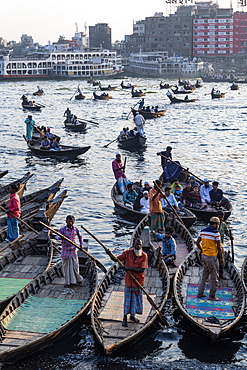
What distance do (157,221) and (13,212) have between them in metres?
4.54

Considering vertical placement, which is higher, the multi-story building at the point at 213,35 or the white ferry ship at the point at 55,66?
the multi-story building at the point at 213,35

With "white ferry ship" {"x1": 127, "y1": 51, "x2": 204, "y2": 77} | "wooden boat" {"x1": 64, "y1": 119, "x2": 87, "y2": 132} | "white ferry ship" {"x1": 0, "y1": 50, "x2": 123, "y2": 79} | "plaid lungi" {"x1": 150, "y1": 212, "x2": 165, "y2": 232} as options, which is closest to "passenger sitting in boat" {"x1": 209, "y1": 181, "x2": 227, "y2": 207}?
"plaid lungi" {"x1": 150, "y1": 212, "x2": 165, "y2": 232}

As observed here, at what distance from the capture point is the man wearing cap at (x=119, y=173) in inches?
880

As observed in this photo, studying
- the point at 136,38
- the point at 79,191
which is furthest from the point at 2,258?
the point at 136,38

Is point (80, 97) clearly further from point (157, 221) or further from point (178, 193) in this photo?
point (157, 221)

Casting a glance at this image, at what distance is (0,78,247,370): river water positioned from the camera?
39.6 feet

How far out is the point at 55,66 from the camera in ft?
407

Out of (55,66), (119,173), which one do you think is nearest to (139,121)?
(119,173)

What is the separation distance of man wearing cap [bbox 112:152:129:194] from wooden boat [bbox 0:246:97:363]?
7.82 meters

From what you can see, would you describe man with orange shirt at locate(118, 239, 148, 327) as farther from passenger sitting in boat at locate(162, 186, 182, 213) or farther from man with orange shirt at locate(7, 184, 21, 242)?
passenger sitting in boat at locate(162, 186, 182, 213)

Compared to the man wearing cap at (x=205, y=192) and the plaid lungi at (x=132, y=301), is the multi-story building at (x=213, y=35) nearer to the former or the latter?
the man wearing cap at (x=205, y=192)

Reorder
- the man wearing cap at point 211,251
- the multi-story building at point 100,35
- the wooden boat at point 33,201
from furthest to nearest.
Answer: the multi-story building at point 100,35, the wooden boat at point 33,201, the man wearing cap at point 211,251

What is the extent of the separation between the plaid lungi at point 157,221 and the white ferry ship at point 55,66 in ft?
347

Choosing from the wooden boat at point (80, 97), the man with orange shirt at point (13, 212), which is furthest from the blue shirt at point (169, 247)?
the wooden boat at point (80, 97)
